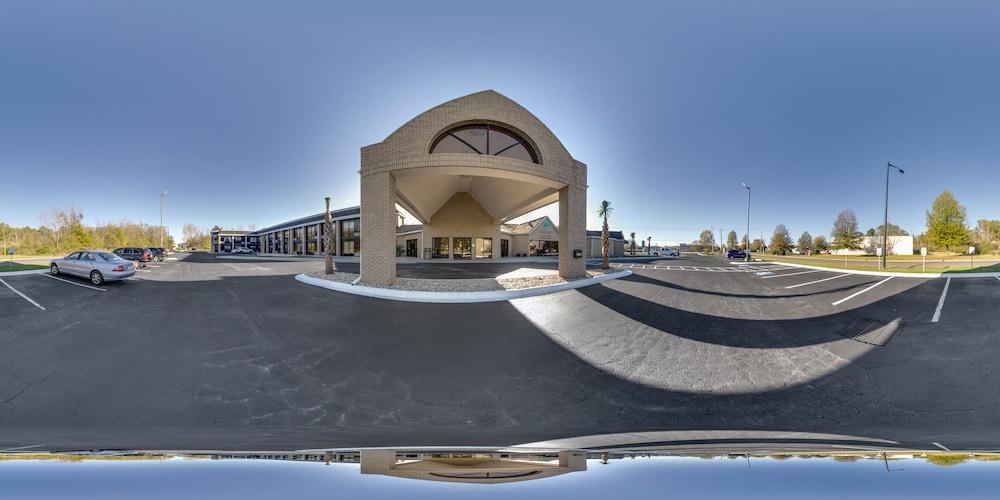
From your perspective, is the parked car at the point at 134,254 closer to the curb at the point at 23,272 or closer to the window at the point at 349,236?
the curb at the point at 23,272

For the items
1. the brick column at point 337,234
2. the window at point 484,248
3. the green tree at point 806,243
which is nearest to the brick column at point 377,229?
the window at point 484,248

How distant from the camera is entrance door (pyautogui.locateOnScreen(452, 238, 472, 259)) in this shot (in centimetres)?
3306

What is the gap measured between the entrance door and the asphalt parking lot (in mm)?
23919

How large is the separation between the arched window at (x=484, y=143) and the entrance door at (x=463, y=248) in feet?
64.2

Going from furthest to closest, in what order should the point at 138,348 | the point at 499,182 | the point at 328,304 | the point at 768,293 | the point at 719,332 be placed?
the point at 499,182 < the point at 768,293 < the point at 328,304 < the point at 719,332 < the point at 138,348

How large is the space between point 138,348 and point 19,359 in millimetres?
1571

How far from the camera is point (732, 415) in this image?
158 inches

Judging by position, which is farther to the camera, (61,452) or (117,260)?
(117,260)

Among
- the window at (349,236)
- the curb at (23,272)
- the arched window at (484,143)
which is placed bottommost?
the curb at (23,272)

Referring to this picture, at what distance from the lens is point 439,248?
33188 mm

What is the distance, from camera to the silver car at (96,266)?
1225cm

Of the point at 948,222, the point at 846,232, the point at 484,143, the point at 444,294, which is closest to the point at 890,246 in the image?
the point at 846,232

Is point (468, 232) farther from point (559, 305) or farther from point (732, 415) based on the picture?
point (732, 415)

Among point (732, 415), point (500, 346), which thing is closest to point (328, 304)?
point (500, 346)
